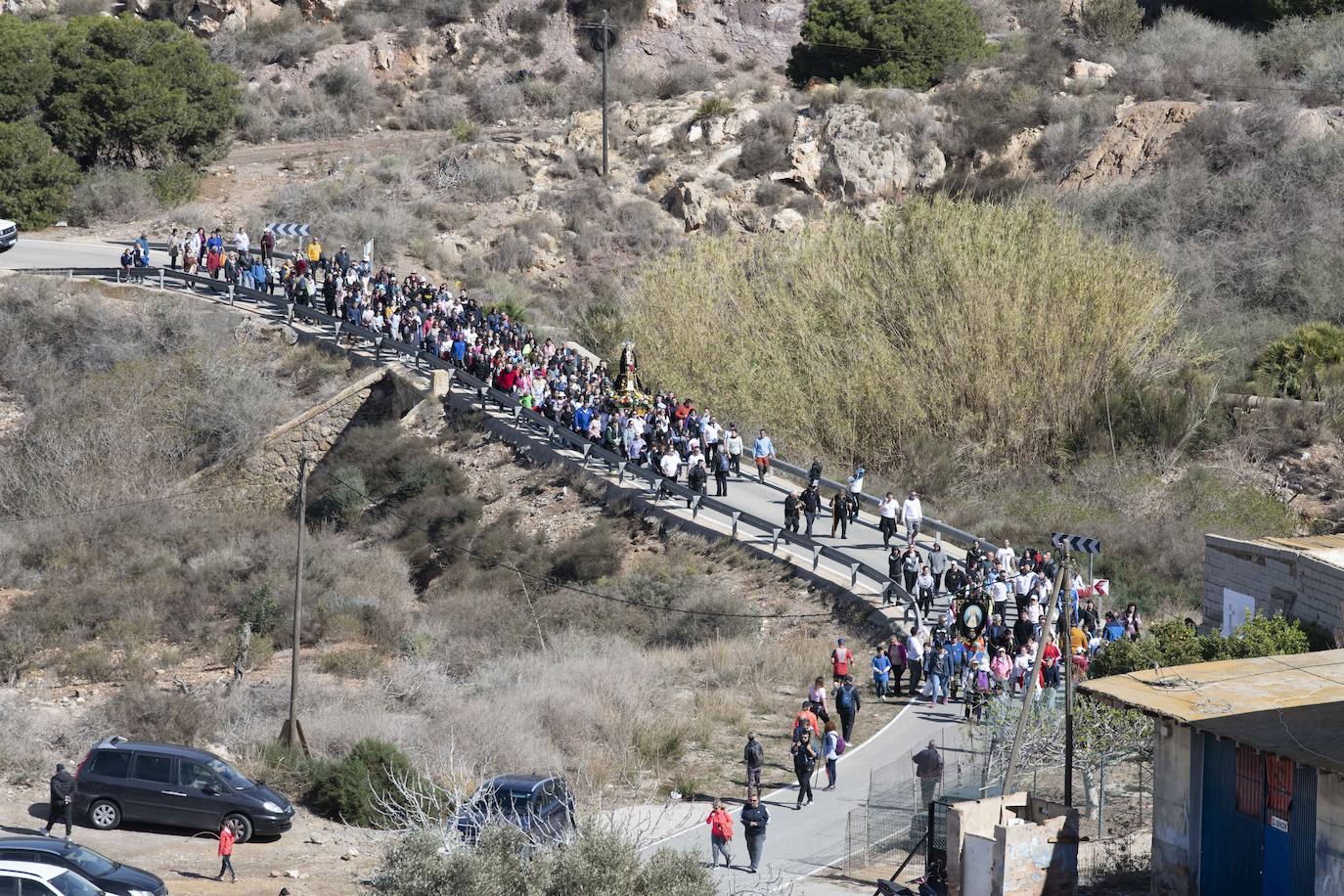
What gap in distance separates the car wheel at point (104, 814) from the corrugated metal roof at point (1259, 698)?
38.8 ft

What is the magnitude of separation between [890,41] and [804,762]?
48940mm

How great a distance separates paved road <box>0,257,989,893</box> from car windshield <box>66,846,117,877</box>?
6.04m

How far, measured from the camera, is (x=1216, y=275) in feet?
163

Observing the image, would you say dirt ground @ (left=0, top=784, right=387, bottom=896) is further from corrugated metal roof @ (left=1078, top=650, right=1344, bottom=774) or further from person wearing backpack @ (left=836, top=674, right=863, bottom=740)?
corrugated metal roof @ (left=1078, top=650, right=1344, bottom=774)

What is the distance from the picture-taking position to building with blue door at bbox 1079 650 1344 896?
15125mm

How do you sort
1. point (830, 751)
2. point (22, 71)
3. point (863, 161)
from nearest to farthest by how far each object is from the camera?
point (830, 751)
point (22, 71)
point (863, 161)

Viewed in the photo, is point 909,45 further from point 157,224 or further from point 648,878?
point 648,878

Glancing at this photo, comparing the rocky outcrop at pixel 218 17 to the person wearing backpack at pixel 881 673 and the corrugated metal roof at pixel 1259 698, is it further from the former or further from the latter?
the corrugated metal roof at pixel 1259 698

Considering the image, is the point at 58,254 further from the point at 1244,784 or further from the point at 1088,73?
the point at 1244,784

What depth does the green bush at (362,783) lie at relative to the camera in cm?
2080

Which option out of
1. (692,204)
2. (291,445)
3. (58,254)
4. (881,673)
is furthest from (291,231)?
(881,673)

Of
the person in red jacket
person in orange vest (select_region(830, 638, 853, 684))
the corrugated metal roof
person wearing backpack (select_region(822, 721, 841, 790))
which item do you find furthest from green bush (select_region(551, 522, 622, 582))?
the corrugated metal roof

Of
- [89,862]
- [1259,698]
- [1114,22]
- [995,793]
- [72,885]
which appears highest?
[1114,22]

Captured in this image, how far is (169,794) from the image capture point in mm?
19750
